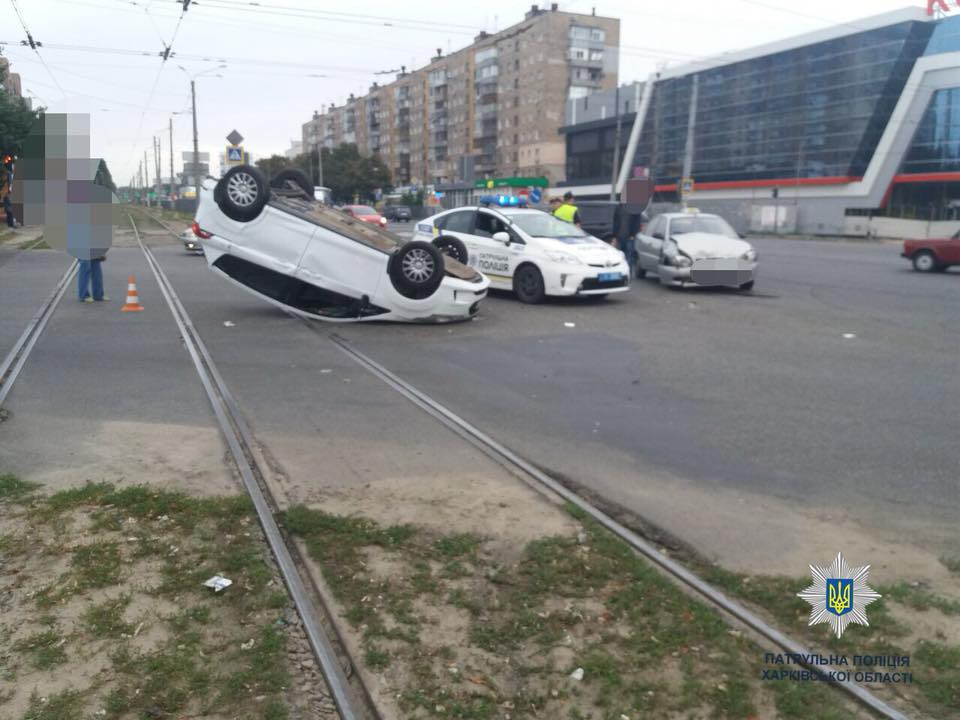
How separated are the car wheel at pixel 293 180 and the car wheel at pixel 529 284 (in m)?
3.85

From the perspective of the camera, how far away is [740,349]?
34.1 ft

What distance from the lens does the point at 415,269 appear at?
456 inches

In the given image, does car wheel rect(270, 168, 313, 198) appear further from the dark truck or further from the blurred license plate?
the dark truck

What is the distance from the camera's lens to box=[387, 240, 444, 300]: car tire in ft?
37.6

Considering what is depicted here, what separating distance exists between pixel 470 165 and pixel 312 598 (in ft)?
103

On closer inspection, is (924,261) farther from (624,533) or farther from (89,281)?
(624,533)

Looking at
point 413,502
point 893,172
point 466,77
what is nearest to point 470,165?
point 413,502

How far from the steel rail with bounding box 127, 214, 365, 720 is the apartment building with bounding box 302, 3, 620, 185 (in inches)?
3108

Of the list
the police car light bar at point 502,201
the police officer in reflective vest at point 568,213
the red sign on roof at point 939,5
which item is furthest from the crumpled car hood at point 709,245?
the red sign on roof at point 939,5

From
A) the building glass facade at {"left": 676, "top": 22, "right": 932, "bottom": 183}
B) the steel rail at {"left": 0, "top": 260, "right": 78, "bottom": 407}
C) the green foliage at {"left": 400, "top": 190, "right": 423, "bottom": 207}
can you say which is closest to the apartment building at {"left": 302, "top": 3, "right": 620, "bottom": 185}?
the green foliage at {"left": 400, "top": 190, "right": 423, "bottom": 207}

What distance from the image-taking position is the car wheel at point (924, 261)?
70.9 feet

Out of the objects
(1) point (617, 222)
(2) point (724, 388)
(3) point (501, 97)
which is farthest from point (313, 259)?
(3) point (501, 97)

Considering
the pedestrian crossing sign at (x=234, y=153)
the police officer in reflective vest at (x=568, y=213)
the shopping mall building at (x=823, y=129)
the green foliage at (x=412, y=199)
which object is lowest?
the police officer in reflective vest at (x=568, y=213)

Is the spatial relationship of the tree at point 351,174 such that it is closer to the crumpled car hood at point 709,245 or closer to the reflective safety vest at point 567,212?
the reflective safety vest at point 567,212
